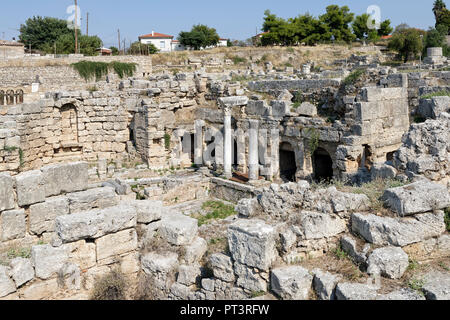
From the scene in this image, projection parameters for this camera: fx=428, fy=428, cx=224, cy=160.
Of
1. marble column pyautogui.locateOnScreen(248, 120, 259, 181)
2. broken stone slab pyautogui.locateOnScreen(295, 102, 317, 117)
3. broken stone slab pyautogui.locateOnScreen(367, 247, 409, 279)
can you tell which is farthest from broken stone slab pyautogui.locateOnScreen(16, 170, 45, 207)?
broken stone slab pyautogui.locateOnScreen(295, 102, 317, 117)

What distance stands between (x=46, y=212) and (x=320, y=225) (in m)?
4.20

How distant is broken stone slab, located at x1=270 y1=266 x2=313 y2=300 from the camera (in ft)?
15.8

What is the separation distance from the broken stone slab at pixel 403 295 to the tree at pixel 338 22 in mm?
55723

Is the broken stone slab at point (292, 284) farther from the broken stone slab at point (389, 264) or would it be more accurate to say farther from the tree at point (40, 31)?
the tree at point (40, 31)

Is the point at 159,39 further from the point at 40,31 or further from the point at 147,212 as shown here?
the point at 147,212

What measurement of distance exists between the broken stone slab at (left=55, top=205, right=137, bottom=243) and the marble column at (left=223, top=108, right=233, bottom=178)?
9984mm

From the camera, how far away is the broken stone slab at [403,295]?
4414 mm

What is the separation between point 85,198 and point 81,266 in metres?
1.24

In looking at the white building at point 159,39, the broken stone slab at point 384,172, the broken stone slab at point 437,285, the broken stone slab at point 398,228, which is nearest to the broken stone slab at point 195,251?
the broken stone slab at point 398,228

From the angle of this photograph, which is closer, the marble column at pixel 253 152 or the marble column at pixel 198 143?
the marble column at pixel 253 152

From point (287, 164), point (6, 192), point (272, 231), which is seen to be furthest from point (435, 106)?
point (287, 164)

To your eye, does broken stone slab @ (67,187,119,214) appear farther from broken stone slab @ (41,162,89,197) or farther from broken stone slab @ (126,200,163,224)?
broken stone slab @ (126,200,163,224)

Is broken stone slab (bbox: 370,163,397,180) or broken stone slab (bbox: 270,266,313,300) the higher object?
broken stone slab (bbox: 370,163,397,180)
